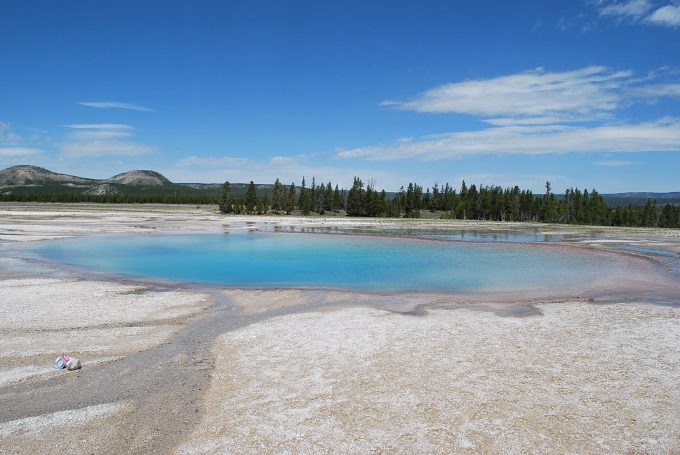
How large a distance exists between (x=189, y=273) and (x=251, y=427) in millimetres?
17316

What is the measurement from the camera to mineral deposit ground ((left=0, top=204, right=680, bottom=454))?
283 inches

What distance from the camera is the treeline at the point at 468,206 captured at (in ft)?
354

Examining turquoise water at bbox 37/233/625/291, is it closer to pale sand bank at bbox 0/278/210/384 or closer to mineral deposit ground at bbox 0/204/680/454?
pale sand bank at bbox 0/278/210/384

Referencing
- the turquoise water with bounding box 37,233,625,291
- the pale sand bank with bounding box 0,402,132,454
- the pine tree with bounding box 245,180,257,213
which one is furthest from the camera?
the pine tree with bounding box 245,180,257,213

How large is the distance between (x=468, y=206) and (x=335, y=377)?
4381 inches

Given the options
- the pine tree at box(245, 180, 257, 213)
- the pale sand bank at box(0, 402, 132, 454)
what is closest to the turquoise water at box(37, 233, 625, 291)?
the pale sand bank at box(0, 402, 132, 454)

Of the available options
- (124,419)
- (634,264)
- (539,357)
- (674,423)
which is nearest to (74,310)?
(124,419)

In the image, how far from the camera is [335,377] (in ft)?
31.1

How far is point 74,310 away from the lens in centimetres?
1466

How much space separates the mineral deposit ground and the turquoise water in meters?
5.45

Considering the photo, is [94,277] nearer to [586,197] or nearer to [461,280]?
Answer: [461,280]

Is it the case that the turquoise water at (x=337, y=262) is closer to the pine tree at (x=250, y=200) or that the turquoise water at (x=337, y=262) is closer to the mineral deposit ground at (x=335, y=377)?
the mineral deposit ground at (x=335, y=377)

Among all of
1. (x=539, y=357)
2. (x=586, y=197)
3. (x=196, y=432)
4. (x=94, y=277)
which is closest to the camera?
(x=196, y=432)

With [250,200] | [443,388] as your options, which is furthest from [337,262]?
[250,200]
